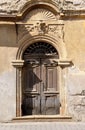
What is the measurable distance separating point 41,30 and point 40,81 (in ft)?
5.44

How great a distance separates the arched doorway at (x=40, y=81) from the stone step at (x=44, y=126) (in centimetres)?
73

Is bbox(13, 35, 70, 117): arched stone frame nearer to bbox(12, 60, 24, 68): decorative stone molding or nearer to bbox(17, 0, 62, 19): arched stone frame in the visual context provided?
bbox(12, 60, 24, 68): decorative stone molding

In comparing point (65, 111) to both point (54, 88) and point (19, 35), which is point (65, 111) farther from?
point (19, 35)

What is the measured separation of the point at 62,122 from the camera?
12.2 meters

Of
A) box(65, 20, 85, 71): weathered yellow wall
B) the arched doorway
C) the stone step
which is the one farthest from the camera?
the arched doorway

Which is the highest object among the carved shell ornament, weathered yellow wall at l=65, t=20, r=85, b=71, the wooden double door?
the carved shell ornament

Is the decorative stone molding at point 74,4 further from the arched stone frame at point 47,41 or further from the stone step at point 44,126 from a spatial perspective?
the stone step at point 44,126

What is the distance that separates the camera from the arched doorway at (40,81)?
1261 centimetres

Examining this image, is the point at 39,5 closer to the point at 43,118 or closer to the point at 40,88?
the point at 40,88

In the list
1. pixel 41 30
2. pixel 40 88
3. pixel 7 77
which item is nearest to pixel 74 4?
pixel 41 30

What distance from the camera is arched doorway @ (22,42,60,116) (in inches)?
496

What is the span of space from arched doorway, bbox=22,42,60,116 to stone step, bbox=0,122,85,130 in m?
0.73

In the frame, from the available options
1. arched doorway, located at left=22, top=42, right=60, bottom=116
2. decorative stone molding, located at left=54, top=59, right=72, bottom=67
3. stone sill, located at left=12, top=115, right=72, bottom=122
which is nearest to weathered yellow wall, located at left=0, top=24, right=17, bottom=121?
stone sill, located at left=12, top=115, right=72, bottom=122

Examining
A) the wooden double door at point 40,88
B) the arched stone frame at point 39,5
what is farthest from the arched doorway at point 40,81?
the arched stone frame at point 39,5
